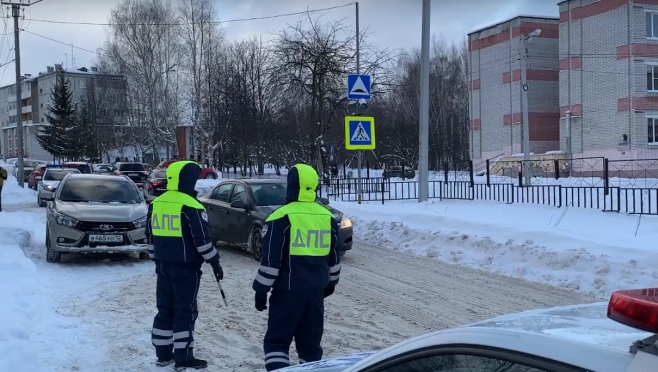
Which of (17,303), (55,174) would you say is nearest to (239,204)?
(17,303)

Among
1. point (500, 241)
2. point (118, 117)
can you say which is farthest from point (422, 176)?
point (118, 117)

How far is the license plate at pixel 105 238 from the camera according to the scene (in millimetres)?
11805

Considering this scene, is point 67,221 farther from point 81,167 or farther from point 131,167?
point 131,167

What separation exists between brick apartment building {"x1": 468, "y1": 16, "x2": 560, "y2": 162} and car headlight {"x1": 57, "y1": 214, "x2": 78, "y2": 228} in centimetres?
4399

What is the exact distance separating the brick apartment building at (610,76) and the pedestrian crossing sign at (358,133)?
30.0m

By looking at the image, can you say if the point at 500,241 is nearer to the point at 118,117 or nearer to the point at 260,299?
the point at 260,299

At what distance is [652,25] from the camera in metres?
42.6

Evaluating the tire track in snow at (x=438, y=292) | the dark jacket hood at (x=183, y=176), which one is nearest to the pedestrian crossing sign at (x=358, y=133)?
the tire track in snow at (x=438, y=292)

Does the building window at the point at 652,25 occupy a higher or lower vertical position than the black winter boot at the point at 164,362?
higher

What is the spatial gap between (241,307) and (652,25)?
1648 inches

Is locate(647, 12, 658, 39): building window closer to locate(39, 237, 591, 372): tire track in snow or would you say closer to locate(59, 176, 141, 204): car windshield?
locate(39, 237, 591, 372): tire track in snow

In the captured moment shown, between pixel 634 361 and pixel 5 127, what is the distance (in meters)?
137

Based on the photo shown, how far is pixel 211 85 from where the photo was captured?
49.6 m

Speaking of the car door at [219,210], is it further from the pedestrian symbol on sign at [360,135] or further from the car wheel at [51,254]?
the pedestrian symbol on sign at [360,135]
